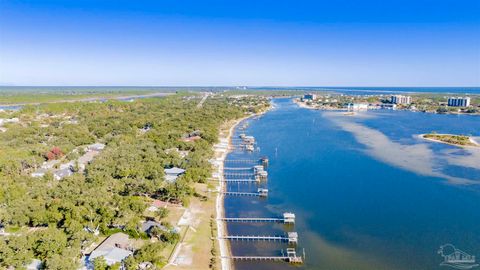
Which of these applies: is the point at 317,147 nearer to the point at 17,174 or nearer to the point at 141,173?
the point at 141,173

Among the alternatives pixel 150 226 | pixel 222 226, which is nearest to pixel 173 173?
pixel 222 226

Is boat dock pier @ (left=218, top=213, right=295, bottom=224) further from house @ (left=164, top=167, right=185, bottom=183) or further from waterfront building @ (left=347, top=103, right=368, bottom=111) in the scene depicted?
waterfront building @ (left=347, top=103, right=368, bottom=111)

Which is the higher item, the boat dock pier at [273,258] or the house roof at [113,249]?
the house roof at [113,249]

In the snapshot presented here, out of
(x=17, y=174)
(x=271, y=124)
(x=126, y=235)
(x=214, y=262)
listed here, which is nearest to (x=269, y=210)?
(x=214, y=262)

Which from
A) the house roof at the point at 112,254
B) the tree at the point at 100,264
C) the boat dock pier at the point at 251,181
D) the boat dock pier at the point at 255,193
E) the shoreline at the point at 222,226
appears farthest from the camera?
the boat dock pier at the point at 255,193

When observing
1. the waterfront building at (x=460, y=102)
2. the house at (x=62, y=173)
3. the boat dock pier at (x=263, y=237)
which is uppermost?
the waterfront building at (x=460, y=102)

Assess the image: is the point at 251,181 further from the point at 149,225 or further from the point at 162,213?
the point at 149,225

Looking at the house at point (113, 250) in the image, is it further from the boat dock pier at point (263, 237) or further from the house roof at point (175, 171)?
the house roof at point (175, 171)

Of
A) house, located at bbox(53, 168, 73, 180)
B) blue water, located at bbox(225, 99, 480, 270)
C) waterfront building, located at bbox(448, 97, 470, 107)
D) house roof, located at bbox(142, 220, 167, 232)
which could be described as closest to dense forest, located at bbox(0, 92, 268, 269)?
house roof, located at bbox(142, 220, 167, 232)

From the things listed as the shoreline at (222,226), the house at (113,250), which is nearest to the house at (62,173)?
the house at (113,250)
